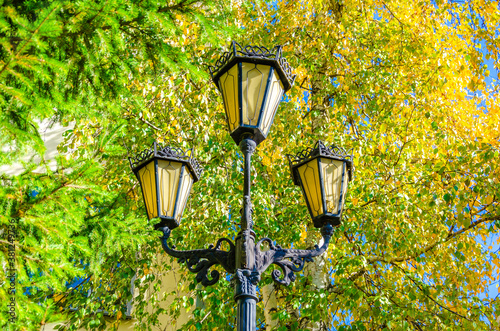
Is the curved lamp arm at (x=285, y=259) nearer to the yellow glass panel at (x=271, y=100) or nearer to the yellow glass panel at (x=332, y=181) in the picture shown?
the yellow glass panel at (x=332, y=181)

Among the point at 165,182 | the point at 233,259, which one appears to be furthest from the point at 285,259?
the point at 165,182

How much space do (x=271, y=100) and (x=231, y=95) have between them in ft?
0.89

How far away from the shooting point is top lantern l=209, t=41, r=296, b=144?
310cm

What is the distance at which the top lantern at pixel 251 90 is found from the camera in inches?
122

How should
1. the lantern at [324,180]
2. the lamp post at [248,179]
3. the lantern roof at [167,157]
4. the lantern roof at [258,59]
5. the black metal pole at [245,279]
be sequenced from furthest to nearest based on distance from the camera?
the lantern roof at [167,157], the lantern at [324,180], the lantern roof at [258,59], the lamp post at [248,179], the black metal pole at [245,279]

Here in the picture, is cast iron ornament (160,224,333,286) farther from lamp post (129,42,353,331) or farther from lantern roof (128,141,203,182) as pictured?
lantern roof (128,141,203,182)

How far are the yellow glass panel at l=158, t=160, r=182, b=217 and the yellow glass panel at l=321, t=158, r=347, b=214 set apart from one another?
3.57 feet

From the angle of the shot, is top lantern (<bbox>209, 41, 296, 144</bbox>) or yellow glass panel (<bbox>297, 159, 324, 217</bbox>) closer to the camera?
top lantern (<bbox>209, 41, 296, 144</bbox>)

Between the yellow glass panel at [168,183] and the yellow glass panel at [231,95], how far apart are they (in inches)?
24.8

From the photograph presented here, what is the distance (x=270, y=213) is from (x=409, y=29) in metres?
4.47

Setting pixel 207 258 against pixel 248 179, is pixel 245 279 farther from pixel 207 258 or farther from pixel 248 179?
pixel 248 179

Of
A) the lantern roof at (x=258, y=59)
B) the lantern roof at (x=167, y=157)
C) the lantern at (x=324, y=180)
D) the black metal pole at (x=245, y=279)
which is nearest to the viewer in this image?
the black metal pole at (x=245, y=279)

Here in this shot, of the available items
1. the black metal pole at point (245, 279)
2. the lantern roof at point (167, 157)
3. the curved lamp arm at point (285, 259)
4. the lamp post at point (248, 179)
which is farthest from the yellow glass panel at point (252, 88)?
the curved lamp arm at point (285, 259)

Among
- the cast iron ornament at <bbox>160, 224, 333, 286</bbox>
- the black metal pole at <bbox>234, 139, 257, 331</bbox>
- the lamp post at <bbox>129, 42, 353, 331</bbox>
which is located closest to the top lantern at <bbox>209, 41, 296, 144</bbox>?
the lamp post at <bbox>129, 42, 353, 331</bbox>
